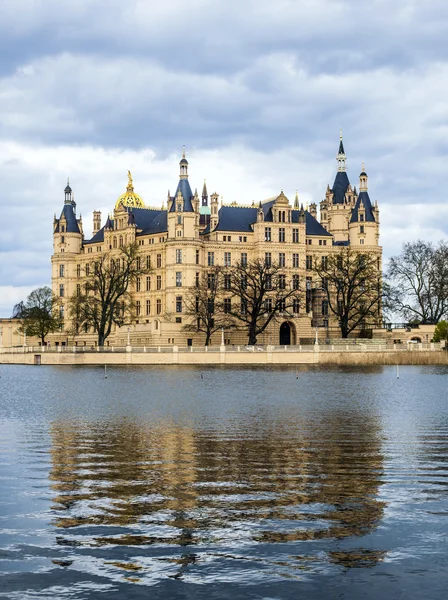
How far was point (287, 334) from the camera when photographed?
396 feet

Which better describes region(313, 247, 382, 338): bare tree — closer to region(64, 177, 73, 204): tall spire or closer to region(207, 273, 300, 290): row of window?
region(207, 273, 300, 290): row of window

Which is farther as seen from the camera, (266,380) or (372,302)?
(372,302)

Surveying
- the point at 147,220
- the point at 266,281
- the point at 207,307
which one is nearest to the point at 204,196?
the point at 147,220

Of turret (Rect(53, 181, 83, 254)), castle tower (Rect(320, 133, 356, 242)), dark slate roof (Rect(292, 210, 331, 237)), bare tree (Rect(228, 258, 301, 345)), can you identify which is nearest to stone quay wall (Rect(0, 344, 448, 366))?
bare tree (Rect(228, 258, 301, 345))

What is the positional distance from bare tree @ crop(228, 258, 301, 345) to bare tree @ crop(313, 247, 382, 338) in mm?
4897

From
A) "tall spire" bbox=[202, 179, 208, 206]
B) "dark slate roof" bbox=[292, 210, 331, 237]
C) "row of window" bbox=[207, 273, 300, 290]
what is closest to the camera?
"row of window" bbox=[207, 273, 300, 290]

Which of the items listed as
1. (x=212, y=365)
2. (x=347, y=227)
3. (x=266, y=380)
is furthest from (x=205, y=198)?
(x=266, y=380)

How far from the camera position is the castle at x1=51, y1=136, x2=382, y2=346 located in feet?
388

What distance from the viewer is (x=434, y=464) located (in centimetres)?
2014

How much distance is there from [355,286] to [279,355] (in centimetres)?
2046

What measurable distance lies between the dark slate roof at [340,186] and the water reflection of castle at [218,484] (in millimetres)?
115270

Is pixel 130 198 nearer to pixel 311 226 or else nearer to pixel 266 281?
pixel 311 226

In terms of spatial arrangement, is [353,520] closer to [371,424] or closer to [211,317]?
[371,424]

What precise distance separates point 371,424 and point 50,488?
601 inches
